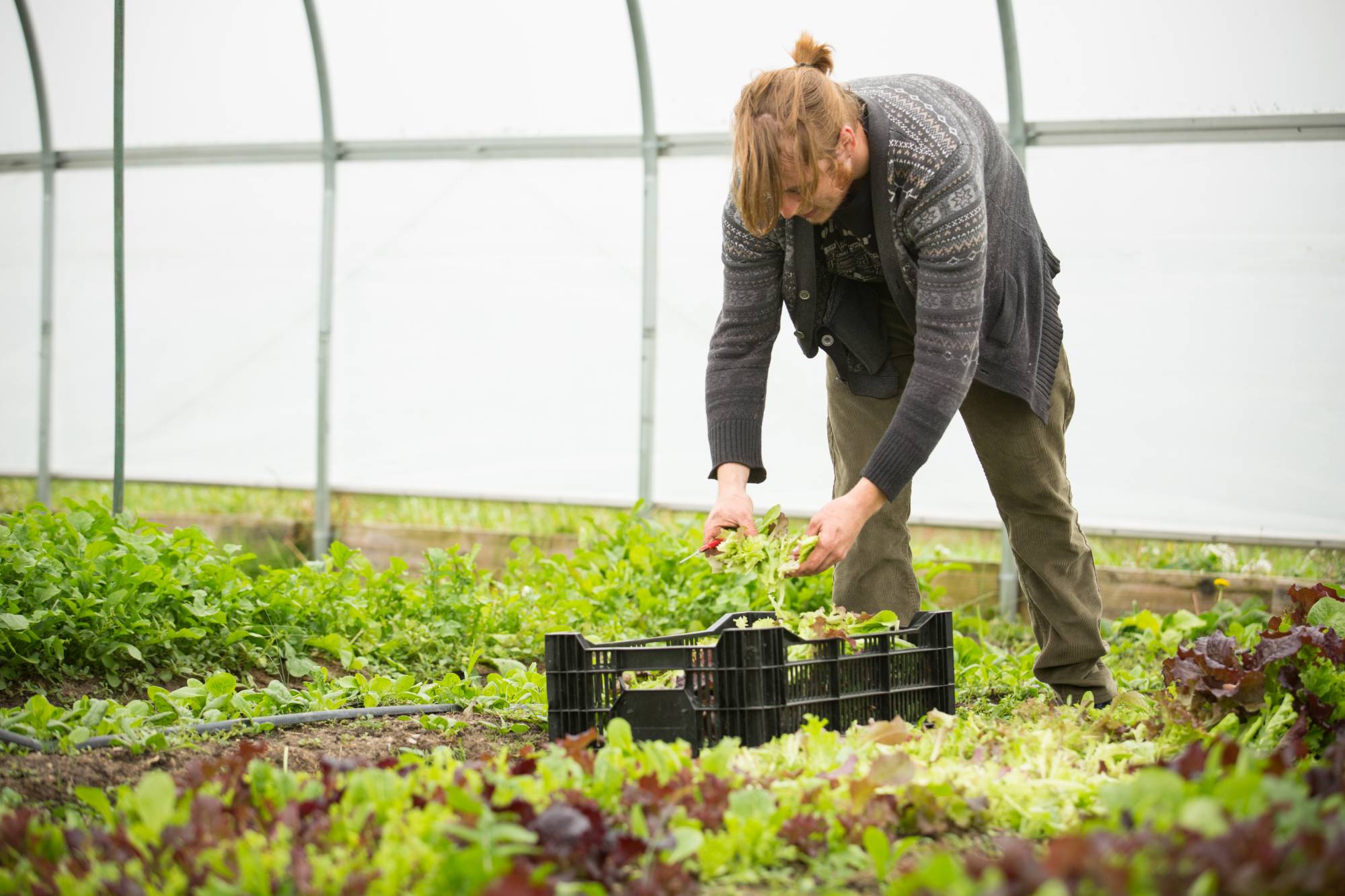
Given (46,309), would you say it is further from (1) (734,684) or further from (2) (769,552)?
(1) (734,684)

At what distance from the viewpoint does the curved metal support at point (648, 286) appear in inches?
220

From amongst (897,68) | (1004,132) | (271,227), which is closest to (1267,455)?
(1004,132)

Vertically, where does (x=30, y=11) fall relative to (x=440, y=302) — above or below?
above

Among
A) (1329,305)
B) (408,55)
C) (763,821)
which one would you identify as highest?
(408,55)

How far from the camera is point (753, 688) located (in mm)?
2416

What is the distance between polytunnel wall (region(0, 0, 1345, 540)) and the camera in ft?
16.2

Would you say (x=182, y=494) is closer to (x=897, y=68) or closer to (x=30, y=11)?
(x=30, y=11)

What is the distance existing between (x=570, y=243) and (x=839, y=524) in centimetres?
355

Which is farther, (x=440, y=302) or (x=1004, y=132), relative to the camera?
(x=440, y=302)

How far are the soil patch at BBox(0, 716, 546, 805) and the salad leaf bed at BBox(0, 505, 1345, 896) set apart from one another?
0.7 inches

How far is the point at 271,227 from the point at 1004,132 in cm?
381

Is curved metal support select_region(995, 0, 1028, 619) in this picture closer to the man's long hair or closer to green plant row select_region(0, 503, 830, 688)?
green plant row select_region(0, 503, 830, 688)

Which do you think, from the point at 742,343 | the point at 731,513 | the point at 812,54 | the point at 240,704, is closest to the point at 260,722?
the point at 240,704

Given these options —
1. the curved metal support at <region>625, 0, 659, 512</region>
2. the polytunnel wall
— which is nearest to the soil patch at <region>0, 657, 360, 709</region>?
the curved metal support at <region>625, 0, 659, 512</region>
